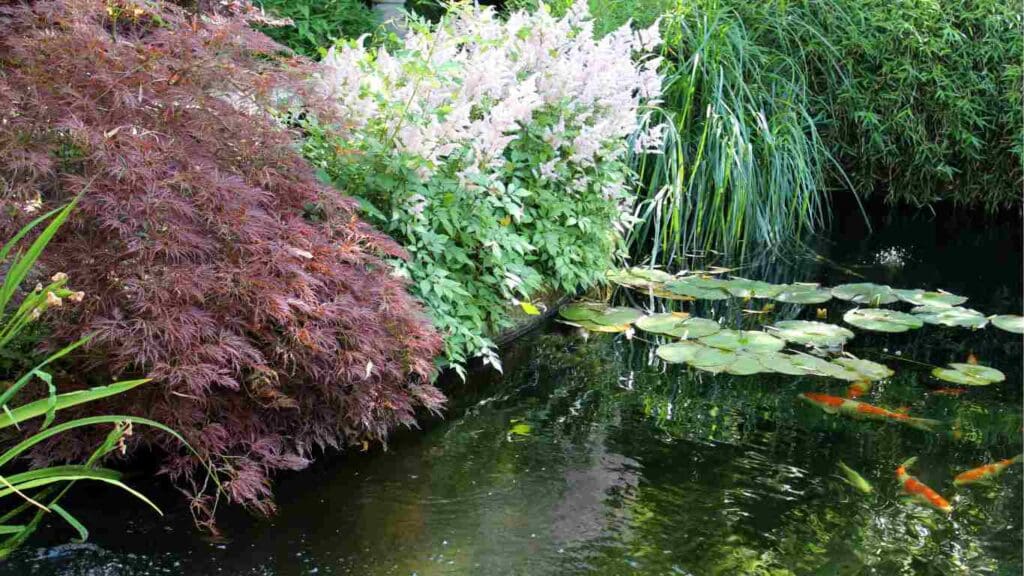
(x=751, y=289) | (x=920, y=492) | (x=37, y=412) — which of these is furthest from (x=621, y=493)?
(x=751, y=289)

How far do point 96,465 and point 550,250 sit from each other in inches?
82.1

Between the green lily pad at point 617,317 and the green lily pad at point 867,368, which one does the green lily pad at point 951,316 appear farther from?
the green lily pad at point 617,317

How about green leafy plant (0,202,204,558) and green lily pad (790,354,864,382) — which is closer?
green leafy plant (0,202,204,558)

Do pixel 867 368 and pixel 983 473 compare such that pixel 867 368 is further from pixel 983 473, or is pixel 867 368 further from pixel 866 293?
pixel 866 293

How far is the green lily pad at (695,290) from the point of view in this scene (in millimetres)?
4945

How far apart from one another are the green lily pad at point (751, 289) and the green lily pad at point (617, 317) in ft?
2.05

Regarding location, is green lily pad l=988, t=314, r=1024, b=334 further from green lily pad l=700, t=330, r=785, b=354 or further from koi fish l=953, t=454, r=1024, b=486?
koi fish l=953, t=454, r=1024, b=486

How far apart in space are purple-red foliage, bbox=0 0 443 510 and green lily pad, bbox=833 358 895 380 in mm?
1934

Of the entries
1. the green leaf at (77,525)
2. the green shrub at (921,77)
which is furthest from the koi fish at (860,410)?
the green shrub at (921,77)

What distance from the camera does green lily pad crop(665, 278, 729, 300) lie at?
4945 mm

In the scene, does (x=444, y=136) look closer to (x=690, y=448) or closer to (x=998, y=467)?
(x=690, y=448)

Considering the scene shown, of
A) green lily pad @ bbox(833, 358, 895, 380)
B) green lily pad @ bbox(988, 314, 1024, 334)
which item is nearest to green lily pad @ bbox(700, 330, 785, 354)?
green lily pad @ bbox(833, 358, 895, 380)

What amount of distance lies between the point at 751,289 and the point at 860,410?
1494 millimetres

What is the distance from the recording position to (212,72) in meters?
2.72
